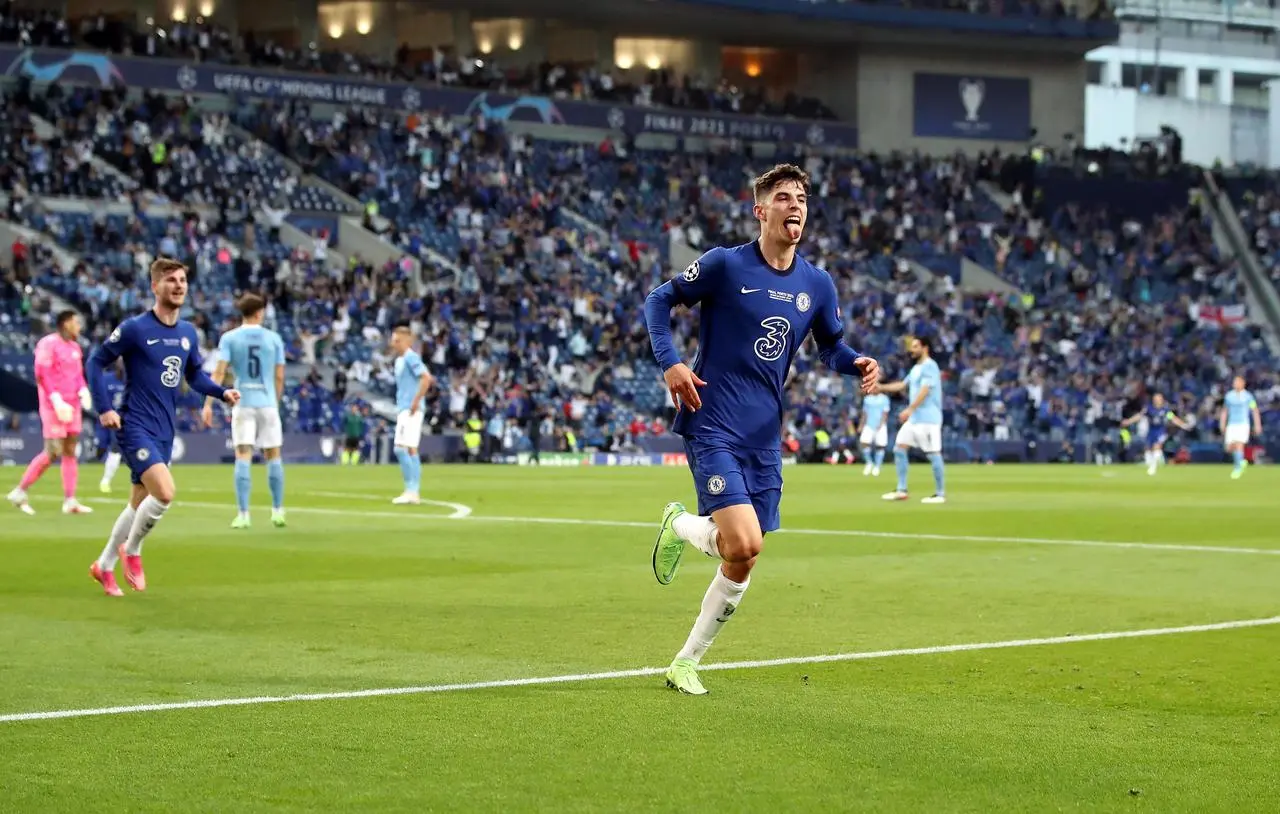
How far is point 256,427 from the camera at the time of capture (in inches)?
854

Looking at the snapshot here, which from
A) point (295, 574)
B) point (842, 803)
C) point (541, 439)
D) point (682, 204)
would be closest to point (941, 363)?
point (682, 204)

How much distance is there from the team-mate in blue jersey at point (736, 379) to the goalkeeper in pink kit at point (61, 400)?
15795 millimetres

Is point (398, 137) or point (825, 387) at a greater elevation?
point (398, 137)

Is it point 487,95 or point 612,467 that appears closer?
point 612,467

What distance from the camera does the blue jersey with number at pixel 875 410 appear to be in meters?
41.4

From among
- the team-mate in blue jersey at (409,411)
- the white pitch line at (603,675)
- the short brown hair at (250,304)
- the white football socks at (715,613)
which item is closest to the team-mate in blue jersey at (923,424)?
the team-mate in blue jersey at (409,411)

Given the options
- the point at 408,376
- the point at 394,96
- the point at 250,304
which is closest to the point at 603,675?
the point at 250,304

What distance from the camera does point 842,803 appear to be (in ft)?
21.5

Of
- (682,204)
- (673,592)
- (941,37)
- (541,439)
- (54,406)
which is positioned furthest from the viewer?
(941,37)

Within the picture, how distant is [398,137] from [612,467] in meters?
17.9

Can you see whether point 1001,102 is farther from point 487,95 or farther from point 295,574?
point 295,574

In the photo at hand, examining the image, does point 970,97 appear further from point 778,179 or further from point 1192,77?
point 778,179

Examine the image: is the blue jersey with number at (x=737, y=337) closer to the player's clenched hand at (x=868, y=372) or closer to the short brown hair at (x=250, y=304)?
the player's clenched hand at (x=868, y=372)

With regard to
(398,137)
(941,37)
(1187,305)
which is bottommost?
(1187,305)
